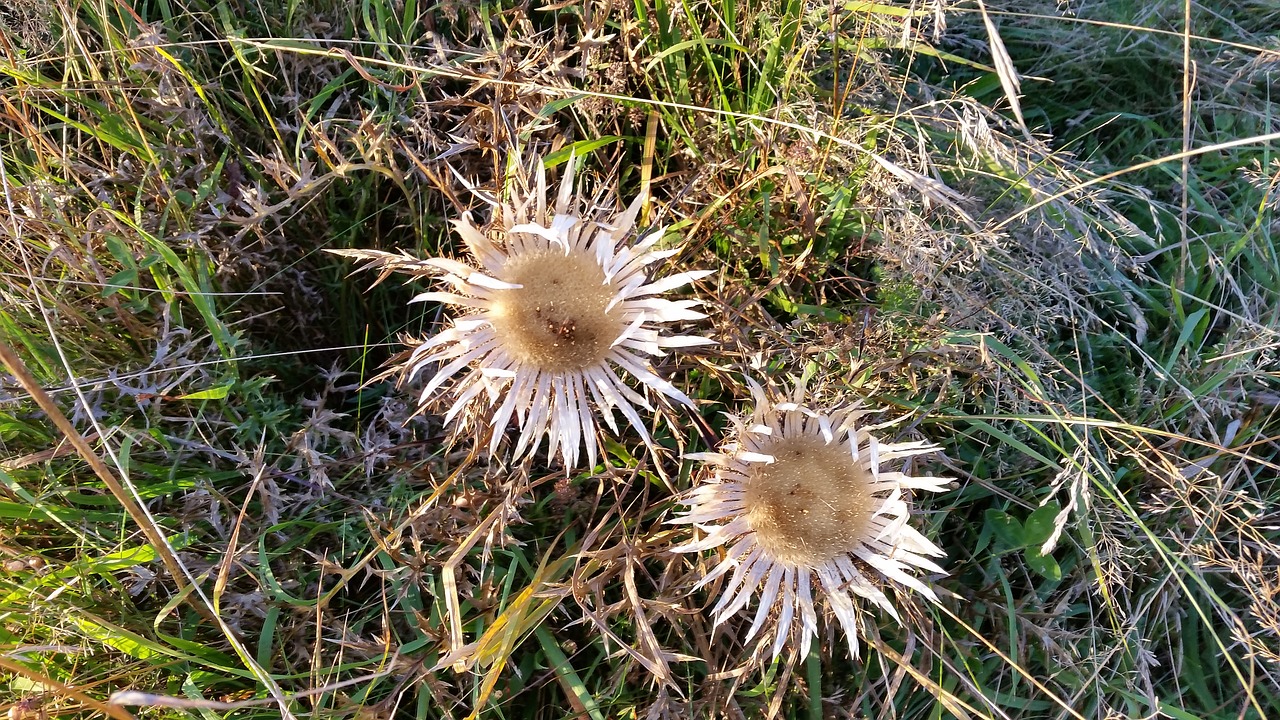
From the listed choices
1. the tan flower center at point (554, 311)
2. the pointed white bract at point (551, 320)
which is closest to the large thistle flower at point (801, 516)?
the pointed white bract at point (551, 320)

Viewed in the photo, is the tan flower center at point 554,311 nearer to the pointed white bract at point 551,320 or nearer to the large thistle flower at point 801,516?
the pointed white bract at point 551,320

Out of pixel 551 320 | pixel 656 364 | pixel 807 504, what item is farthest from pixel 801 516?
pixel 551 320

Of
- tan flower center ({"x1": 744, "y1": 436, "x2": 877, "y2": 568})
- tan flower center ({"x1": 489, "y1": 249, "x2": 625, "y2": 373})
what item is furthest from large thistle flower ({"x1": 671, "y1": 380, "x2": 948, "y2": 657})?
tan flower center ({"x1": 489, "y1": 249, "x2": 625, "y2": 373})

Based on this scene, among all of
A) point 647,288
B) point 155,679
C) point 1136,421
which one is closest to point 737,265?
point 647,288

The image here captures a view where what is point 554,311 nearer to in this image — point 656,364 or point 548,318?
point 548,318

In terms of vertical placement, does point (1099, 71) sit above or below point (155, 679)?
above

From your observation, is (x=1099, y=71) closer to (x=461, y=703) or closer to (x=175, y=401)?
(x=461, y=703)

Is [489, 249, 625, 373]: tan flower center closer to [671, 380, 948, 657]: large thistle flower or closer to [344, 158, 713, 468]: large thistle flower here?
[344, 158, 713, 468]: large thistle flower

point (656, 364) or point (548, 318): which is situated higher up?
point (548, 318)
